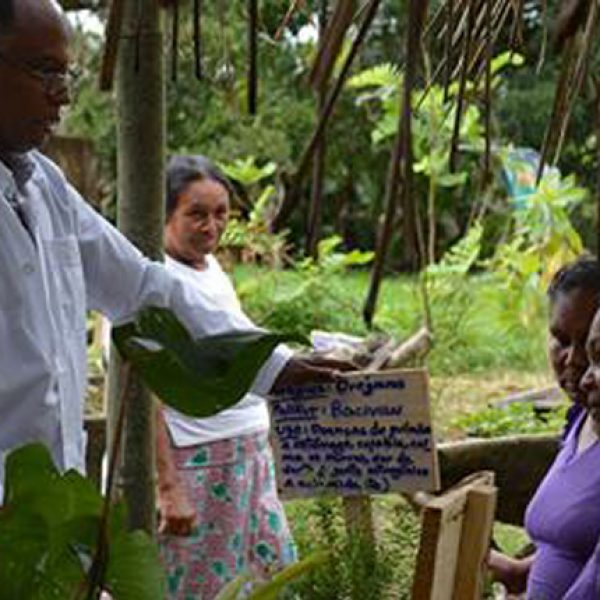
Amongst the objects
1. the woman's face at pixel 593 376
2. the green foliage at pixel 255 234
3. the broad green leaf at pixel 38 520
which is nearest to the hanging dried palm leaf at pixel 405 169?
the broad green leaf at pixel 38 520

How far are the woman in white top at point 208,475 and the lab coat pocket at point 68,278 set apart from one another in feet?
A: 3.06

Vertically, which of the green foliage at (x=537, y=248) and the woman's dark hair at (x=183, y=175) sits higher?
the woman's dark hair at (x=183, y=175)

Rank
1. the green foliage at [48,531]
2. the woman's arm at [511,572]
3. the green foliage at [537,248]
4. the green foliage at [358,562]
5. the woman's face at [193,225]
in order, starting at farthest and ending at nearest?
the green foliage at [537,248] → the woman's face at [193,225] → the woman's arm at [511,572] → the green foliage at [358,562] → the green foliage at [48,531]

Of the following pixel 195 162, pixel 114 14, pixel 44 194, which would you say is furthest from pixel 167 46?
pixel 114 14

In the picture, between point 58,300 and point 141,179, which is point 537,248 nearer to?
point 141,179

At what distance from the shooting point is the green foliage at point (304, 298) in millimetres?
7598

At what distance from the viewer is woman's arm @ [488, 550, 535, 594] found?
2.73 metres

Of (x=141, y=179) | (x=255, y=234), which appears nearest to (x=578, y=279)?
(x=141, y=179)

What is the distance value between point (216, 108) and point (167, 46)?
8810mm

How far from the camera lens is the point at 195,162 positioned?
3670 mm

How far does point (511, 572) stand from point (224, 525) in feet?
3.08

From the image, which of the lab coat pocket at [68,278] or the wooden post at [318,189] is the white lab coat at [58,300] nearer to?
the lab coat pocket at [68,278]

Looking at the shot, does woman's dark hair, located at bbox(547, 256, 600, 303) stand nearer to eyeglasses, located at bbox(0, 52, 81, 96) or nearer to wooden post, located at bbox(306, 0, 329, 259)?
eyeglasses, located at bbox(0, 52, 81, 96)

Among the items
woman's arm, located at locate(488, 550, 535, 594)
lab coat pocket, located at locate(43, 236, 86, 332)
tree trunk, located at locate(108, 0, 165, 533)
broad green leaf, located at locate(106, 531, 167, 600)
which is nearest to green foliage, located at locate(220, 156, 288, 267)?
tree trunk, located at locate(108, 0, 165, 533)
